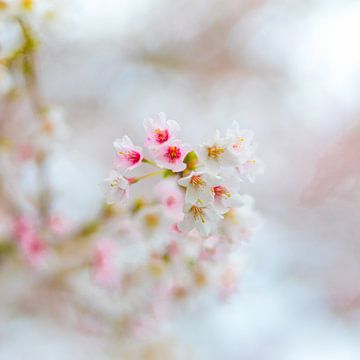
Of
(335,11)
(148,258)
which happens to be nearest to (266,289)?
(335,11)

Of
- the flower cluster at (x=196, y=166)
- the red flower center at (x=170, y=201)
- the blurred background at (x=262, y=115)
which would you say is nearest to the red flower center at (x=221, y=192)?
the flower cluster at (x=196, y=166)

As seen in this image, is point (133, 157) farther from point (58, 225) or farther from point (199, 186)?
point (58, 225)

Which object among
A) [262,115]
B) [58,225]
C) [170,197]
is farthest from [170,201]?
[262,115]

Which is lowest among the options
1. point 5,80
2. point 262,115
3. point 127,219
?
point 127,219

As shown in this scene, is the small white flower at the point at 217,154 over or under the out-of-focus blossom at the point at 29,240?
under

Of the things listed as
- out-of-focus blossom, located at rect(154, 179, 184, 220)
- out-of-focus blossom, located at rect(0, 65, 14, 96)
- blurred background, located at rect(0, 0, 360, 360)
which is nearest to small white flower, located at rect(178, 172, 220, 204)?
out-of-focus blossom, located at rect(154, 179, 184, 220)

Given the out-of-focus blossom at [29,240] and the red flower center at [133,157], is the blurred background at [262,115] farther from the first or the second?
the red flower center at [133,157]

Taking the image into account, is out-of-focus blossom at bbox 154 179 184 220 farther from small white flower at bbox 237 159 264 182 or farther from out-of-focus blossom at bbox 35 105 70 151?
out-of-focus blossom at bbox 35 105 70 151

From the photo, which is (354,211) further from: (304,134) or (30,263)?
(30,263)
